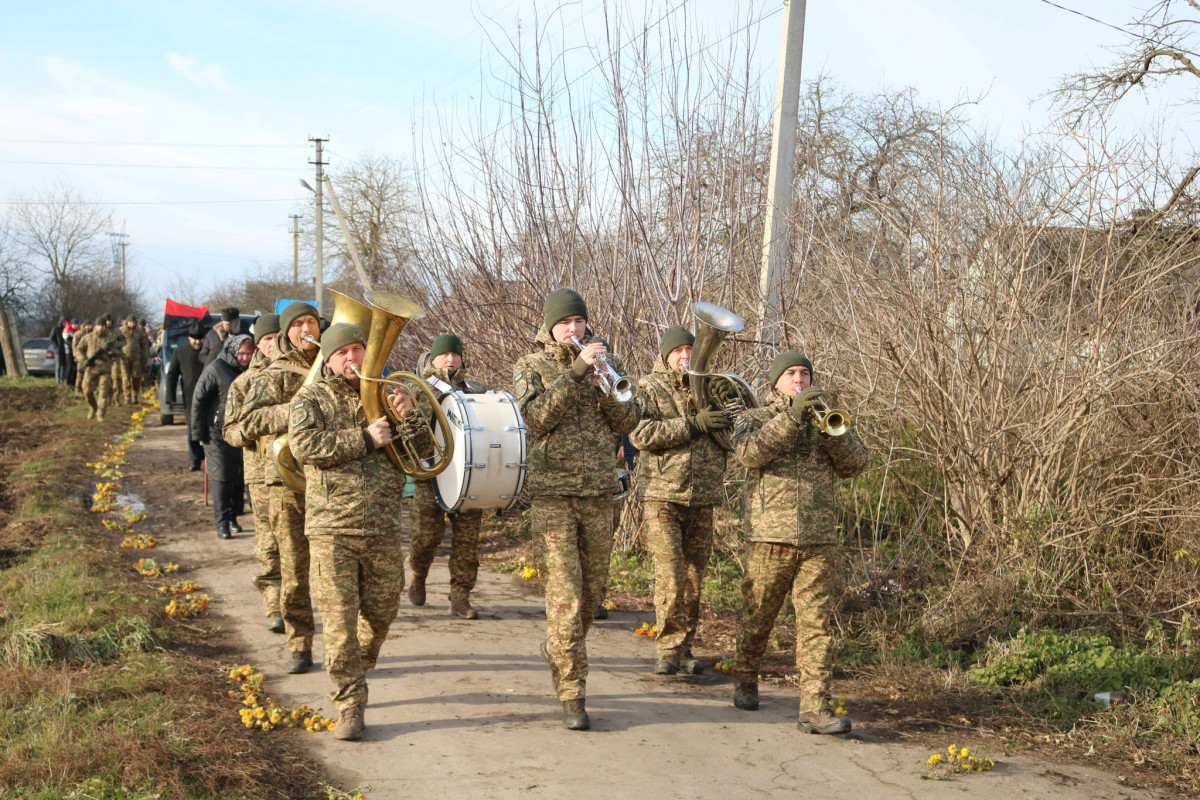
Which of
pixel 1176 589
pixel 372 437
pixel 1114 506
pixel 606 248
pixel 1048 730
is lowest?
pixel 1048 730

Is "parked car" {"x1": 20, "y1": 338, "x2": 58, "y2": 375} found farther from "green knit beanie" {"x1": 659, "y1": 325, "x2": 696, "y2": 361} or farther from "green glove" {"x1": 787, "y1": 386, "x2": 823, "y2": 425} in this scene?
"green glove" {"x1": 787, "y1": 386, "x2": 823, "y2": 425}

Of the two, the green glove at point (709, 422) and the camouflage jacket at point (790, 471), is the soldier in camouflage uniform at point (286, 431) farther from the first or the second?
the camouflage jacket at point (790, 471)

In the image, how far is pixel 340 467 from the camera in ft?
17.4

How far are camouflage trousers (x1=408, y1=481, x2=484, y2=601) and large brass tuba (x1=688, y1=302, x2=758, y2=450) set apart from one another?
1946 millimetres

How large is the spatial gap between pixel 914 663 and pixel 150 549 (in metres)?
6.73

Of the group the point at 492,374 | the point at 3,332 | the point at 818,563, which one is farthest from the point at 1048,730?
the point at 3,332

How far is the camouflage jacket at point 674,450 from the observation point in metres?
6.12

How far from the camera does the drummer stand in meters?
7.37

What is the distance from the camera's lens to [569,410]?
5605mm

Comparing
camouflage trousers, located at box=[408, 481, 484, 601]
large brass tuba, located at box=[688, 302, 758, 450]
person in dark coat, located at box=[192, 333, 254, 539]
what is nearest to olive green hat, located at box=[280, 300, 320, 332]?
camouflage trousers, located at box=[408, 481, 484, 601]

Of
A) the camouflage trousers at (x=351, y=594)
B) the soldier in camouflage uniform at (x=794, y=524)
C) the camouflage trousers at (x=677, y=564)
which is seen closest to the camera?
the camouflage trousers at (x=351, y=594)

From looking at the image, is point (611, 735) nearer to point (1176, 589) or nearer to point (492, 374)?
point (1176, 589)

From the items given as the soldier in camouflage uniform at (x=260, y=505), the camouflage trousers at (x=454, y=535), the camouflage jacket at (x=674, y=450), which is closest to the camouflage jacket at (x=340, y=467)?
the camouflage jacket at (x=674, y=450)

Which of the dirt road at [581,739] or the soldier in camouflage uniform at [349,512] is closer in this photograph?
the dirt road at [581,739]
